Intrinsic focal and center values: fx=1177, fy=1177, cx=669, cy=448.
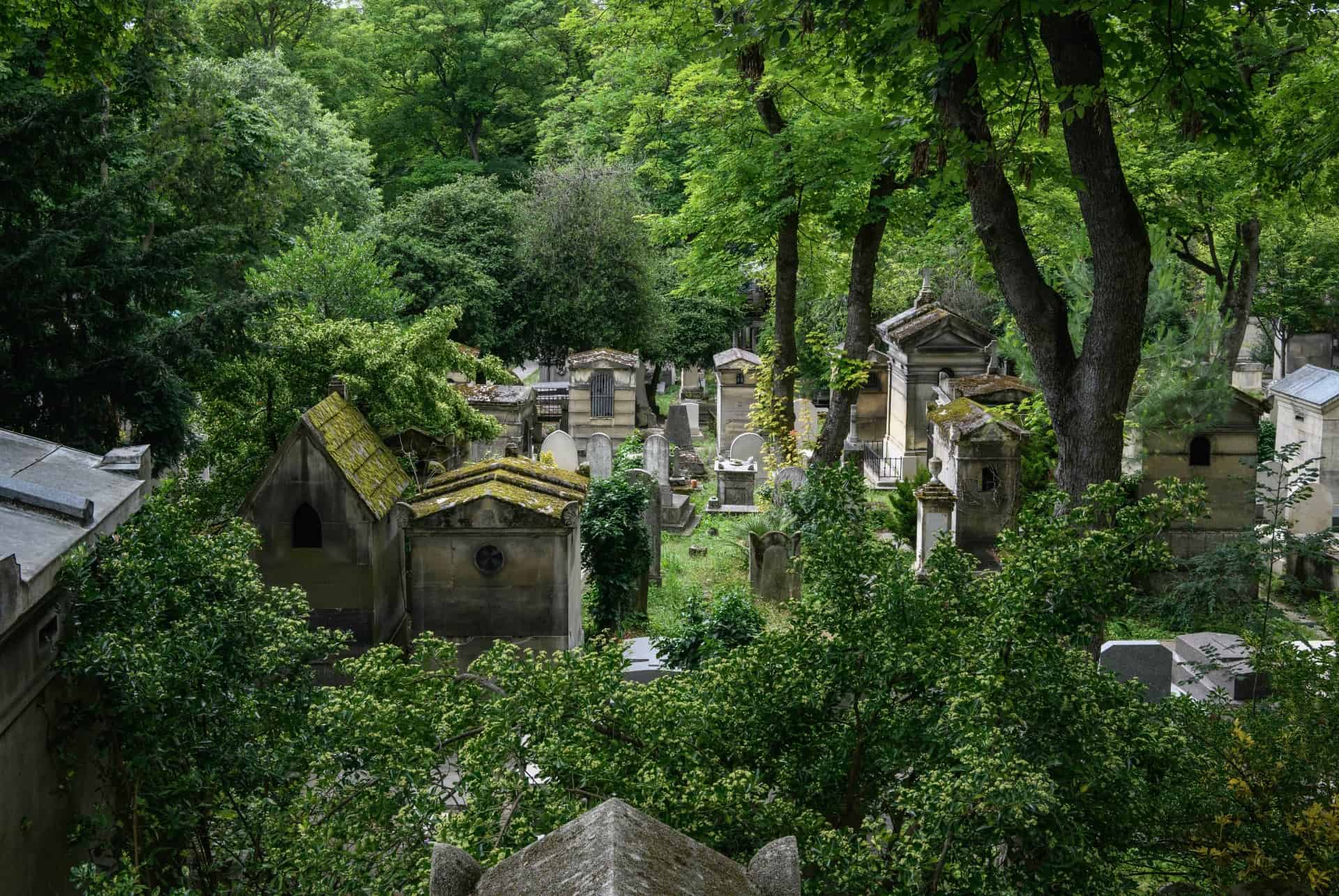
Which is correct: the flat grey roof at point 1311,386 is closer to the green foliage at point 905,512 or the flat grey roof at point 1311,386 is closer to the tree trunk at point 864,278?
the green foliage at point 905,512

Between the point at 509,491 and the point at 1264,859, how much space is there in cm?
845

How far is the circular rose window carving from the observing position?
12.5 metres

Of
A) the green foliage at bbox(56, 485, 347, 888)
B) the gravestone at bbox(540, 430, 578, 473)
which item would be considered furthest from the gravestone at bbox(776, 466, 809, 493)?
the green foliage at bbox(56, 485, 347, 888)

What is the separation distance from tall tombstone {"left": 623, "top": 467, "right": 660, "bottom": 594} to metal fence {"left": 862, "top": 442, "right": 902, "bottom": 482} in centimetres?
849

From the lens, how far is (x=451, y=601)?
41.2ft

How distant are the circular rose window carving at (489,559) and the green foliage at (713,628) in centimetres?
188

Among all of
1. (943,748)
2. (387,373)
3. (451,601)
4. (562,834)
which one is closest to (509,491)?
(451,601)

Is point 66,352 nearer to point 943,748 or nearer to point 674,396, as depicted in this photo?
point 943,748

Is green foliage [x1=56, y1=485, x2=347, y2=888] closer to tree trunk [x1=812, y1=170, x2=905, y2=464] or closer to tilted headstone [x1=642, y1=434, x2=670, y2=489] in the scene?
tree trunk [x1=812, y1=170, x2=905, y2=464]

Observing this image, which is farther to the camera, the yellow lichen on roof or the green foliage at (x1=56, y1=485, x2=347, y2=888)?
the yellow lichen on roof

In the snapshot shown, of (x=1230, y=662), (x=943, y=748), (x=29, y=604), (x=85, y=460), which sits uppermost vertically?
(x=85, y=460)

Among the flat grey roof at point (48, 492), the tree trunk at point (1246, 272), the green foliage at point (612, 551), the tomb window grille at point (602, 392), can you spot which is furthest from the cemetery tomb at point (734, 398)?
the flat grey roof at point (48, 492)

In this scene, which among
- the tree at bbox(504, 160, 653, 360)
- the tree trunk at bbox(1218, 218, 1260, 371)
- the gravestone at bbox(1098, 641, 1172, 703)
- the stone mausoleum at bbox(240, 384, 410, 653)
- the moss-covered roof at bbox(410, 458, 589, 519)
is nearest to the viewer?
the gravestone at bbox(1098, 641, 1172, 703)

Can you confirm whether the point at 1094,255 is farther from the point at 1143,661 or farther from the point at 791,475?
the point at 791,475
